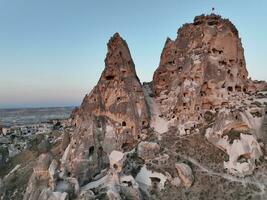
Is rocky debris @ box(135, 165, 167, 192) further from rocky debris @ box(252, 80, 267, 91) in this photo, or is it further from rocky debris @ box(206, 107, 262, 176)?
rocky debris @ box(252, 80, 267, 91)

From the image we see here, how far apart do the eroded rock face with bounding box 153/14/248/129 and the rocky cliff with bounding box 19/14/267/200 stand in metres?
0.11

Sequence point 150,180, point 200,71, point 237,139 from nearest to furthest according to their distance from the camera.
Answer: point 150,180 < point 237,139 < point 200,71

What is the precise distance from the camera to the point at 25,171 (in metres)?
43.8

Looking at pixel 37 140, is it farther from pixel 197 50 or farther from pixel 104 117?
pixel 197 50

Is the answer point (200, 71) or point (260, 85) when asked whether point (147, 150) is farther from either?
point (260, 85)

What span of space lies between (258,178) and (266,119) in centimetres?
837

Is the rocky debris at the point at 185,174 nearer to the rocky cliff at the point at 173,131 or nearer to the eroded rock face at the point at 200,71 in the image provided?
the rocky cliff at the point at 173,131

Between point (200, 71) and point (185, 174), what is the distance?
13.9 m

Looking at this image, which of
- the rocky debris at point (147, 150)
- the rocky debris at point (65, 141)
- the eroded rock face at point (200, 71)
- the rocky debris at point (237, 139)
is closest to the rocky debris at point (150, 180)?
the rocky debris at point (147, 150)

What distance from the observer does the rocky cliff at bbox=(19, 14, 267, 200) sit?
95.6ft

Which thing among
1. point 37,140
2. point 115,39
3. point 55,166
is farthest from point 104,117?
point 37,140

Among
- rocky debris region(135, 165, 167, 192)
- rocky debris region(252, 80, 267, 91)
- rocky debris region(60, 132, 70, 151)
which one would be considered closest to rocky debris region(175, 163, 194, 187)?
rocky debris region(135, 165, 167, 192)

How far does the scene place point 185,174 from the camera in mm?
30188

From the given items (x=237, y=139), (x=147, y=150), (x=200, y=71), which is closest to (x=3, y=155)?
(x=147, y=150)
